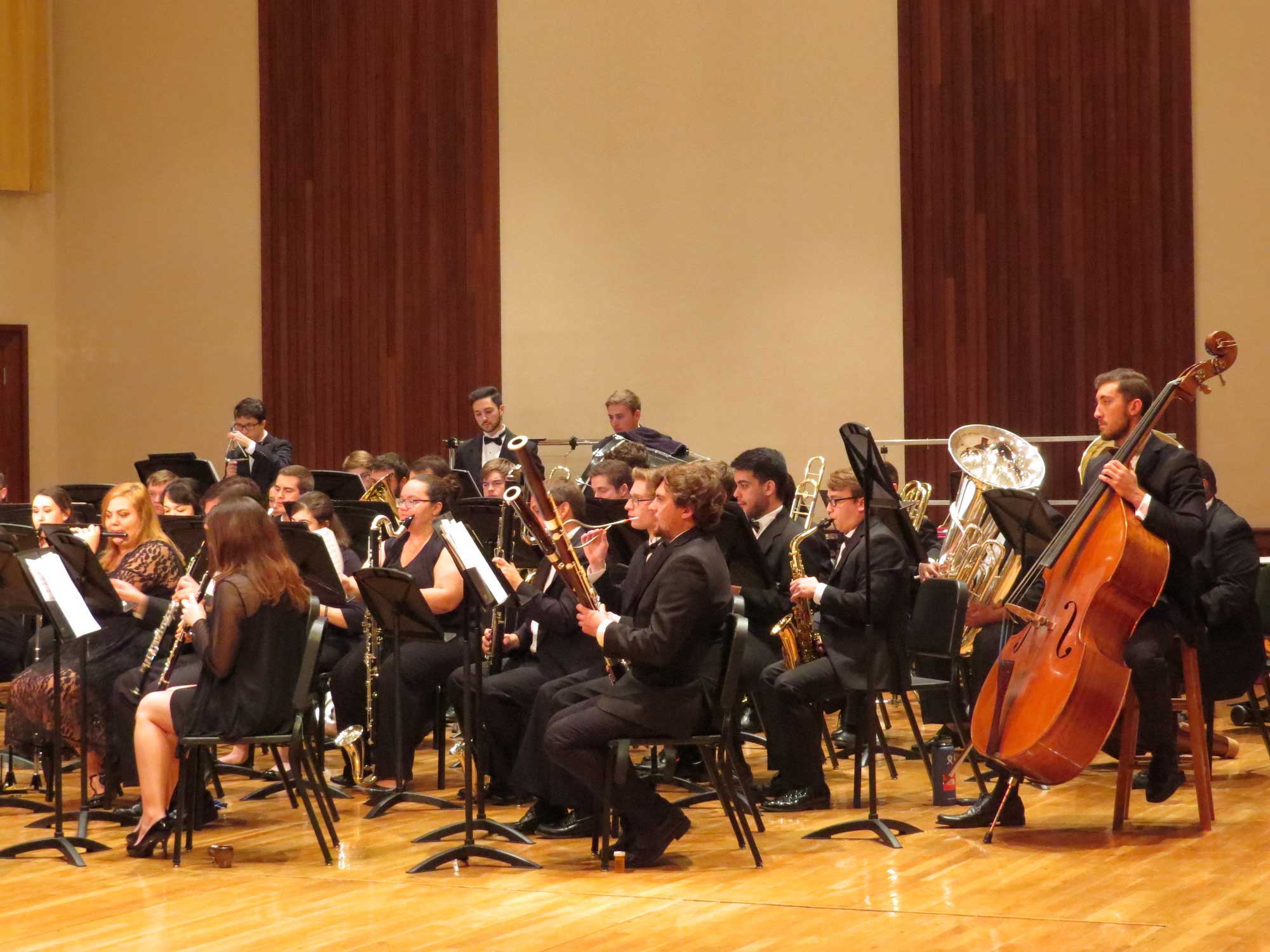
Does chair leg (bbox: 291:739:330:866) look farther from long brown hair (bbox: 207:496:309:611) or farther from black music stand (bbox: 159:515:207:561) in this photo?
black music stand (bbox: 159:515:207:561)

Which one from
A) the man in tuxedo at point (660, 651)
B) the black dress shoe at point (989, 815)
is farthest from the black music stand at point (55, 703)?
the black dress shoe at point (989, 815)

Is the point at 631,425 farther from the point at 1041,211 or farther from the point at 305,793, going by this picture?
the point at 305,793

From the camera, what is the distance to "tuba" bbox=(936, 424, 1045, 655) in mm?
5895

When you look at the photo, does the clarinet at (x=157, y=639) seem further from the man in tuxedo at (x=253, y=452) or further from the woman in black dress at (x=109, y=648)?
the man in tuxedo at (x=253, y=452)

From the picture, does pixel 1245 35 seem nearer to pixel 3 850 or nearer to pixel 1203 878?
pixel 1203 878

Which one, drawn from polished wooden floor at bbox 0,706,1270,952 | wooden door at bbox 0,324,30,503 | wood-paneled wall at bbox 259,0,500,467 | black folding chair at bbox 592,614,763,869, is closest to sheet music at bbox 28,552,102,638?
polished wooden floor at bbox 0,706,1270,952

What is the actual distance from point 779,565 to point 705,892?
1.77 metres

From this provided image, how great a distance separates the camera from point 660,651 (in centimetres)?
450

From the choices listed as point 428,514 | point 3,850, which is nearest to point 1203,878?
point 428,514

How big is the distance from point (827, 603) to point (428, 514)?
1.53 metres

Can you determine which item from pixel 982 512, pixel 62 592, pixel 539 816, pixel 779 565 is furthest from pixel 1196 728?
pixel 62 592

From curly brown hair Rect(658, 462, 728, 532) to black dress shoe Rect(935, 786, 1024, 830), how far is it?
134 cm

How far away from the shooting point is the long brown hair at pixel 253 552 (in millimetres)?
4820

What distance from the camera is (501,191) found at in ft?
37.2
